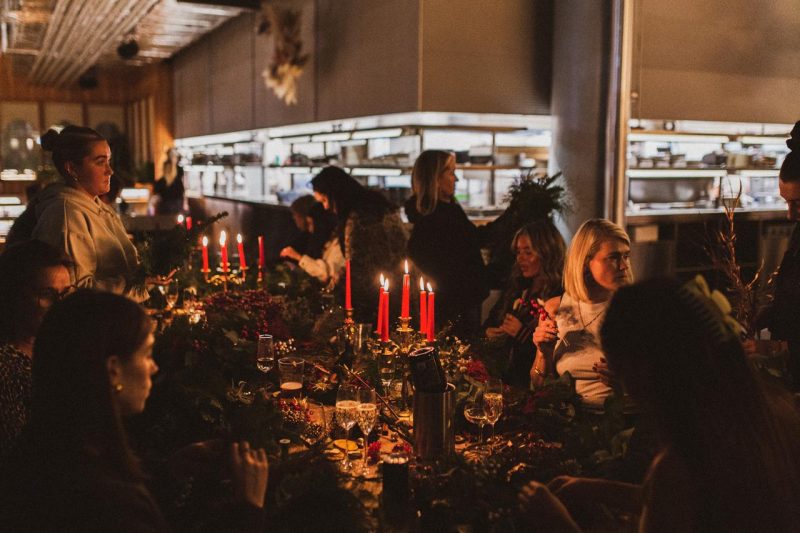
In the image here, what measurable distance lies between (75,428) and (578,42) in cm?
504

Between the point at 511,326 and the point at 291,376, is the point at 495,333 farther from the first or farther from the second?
the point at 291,376

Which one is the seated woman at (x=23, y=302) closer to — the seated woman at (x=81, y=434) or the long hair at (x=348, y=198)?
the seated woman at (x=81, y=434)

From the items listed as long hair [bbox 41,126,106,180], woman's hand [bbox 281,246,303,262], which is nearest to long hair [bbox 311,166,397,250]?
woman's hand [bbox 281,246,303,262]

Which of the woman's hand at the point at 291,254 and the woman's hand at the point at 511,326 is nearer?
the woman's hand at the point at 511,326

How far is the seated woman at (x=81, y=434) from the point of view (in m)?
1.29

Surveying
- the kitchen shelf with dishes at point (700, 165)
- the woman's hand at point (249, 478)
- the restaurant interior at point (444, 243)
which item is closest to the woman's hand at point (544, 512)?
the restaurant interior at point (444, 243)

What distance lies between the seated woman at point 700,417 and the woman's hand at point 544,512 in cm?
17

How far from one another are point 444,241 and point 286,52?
428cm

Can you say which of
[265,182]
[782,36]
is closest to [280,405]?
[782,36]

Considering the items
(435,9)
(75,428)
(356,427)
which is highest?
(435,9)

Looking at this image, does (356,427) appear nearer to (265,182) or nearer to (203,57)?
(265,182)

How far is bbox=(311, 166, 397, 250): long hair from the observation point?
396cm

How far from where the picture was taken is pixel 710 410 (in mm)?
1225

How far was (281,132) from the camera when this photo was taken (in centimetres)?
910
